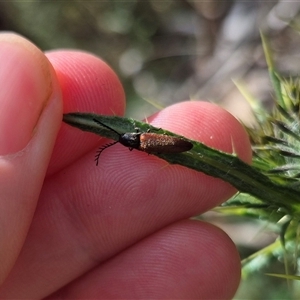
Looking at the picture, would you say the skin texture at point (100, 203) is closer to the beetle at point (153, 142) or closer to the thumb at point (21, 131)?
the thumb at point (21, 131)

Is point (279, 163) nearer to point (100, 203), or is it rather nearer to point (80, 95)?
point (100, 203)

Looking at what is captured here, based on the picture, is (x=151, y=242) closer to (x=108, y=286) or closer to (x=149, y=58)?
(x=108, y=286)

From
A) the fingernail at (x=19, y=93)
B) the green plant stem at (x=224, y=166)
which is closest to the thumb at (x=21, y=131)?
the fingernail at (x=19, y=93)

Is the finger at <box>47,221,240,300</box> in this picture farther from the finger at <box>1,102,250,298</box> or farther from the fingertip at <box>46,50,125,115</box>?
the fingertip at <box>46,50,125,115</box>

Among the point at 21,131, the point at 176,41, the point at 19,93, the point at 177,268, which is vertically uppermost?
the point at 19,93

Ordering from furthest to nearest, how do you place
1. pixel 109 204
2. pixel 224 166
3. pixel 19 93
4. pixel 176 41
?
pixel 176 41 → pixel 109 204 → pixel 19 93 → pixel 224 166

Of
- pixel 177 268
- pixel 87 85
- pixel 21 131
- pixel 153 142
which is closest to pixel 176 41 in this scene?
pixel 87 85

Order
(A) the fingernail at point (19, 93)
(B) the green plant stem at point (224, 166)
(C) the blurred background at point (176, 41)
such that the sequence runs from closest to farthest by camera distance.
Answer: (B) the green plant stem at point (224, 166) → (A) the fingernail at point (19, 93) → (C) the blurred background at point (176, 41)
